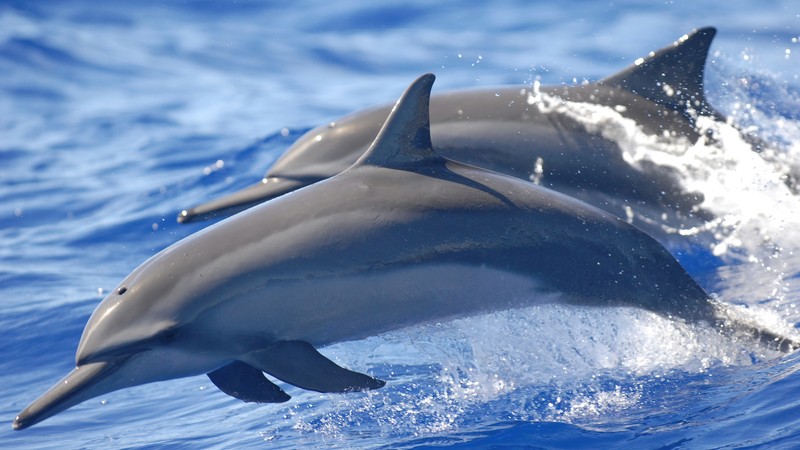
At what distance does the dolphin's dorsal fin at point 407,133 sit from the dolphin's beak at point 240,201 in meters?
1.72

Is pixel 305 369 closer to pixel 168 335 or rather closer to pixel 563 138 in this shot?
pixel 168 335

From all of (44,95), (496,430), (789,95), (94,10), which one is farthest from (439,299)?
(94,10)

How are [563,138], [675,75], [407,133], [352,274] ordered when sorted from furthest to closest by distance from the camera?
[675,75] < [563,138] < [407,133] < [352,274]

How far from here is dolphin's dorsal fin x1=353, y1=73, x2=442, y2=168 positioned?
15.2ft

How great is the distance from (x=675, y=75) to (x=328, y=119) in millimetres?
6703

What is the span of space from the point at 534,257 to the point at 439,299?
1.57 ft

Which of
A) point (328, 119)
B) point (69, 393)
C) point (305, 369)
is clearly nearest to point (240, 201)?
point (305, 369)

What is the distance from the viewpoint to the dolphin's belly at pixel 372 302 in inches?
177

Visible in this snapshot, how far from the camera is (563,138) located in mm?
6398

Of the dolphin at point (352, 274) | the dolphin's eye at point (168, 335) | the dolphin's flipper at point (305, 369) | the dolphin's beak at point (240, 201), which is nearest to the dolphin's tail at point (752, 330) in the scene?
the dolphin at point (352, 274)

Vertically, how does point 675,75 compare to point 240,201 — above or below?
above

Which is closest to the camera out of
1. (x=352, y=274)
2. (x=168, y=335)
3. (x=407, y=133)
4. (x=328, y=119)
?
(x=168, y=335)

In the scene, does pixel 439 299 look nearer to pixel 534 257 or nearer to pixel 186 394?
pixel 534 257

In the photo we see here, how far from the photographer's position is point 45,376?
22.7ft
